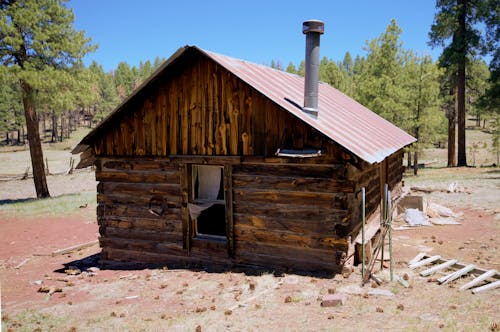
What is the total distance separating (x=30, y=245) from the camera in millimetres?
14812

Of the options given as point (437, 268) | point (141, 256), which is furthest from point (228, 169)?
point (437, 268)

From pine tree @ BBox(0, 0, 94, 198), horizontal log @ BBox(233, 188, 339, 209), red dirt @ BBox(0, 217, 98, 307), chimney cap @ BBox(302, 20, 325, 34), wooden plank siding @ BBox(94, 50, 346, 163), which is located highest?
pine tree @ BBox(0, 0, 94, 198)

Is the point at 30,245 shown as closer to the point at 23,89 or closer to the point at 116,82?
the point at 23,89

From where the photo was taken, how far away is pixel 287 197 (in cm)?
962

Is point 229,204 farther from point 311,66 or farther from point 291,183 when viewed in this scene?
point 311,66

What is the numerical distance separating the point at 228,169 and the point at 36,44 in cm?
Answer: 1729

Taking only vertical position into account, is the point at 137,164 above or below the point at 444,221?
above

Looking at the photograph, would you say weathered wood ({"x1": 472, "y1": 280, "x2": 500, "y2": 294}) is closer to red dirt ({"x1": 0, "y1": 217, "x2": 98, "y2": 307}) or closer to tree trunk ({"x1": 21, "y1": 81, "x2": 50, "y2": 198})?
red dirt ({"x1": 0, "y1": 217, "x2": 98, "y2": 307})

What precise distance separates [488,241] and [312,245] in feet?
20.3

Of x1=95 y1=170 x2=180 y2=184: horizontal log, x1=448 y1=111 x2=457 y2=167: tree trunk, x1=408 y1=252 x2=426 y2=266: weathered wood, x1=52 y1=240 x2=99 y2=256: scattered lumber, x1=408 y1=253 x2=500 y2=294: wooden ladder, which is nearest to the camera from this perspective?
x1=408 y1=253 x2=500 y2=294: wooden ladder

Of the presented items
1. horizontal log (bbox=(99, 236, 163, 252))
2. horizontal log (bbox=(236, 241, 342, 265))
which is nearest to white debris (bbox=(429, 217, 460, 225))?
horizontal log (bbox=(236, 241, 342, 265))

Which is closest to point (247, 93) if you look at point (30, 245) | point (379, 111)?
point (30, 245)

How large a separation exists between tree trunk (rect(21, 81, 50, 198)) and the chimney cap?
18.6 metres

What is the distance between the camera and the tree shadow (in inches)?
373
